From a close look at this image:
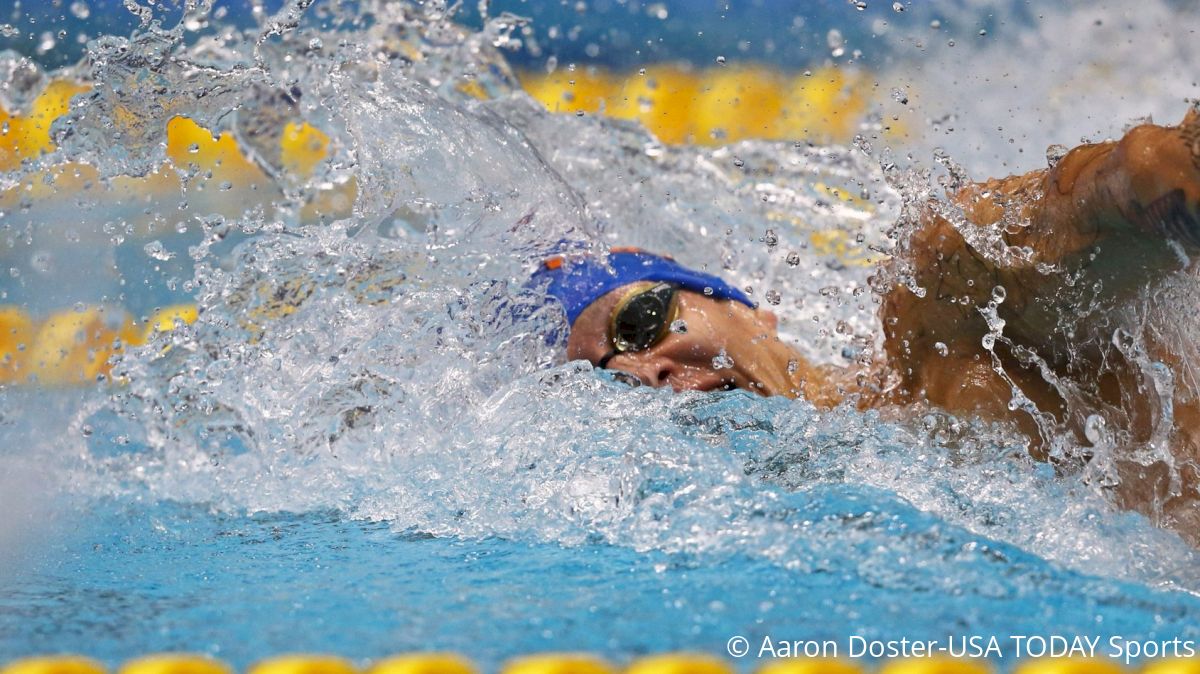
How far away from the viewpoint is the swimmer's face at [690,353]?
1920 mm

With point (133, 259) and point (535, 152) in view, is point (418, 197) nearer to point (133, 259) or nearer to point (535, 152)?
point (535, 152)

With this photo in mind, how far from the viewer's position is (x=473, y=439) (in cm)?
175

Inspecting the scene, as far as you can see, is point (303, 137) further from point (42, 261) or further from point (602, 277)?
point (602, 277)

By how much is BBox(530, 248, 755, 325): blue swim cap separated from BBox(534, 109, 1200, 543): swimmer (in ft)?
0.11

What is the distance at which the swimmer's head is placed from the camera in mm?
1927

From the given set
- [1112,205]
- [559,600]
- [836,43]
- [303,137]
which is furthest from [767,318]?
[836,43]

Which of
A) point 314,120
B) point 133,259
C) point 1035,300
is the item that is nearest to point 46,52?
point 133,259

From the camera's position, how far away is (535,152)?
7.27 ft

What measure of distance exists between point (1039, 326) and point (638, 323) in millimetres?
687

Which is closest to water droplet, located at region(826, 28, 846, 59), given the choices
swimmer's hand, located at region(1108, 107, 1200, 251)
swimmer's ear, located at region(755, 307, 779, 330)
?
swimmer's ear, located at region(755, 307, 779, 330)

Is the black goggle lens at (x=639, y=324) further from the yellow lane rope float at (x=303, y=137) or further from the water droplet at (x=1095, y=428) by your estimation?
the yellow lane rope float at (x=303, y=137)

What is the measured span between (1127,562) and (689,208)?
5.49ft

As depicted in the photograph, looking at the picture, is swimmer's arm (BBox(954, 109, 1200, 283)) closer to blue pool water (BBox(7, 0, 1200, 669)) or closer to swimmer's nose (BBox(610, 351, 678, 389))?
blue pool water (BBox(7, 0, 1200, 669))

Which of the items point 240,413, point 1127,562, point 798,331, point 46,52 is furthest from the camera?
point 46,52
